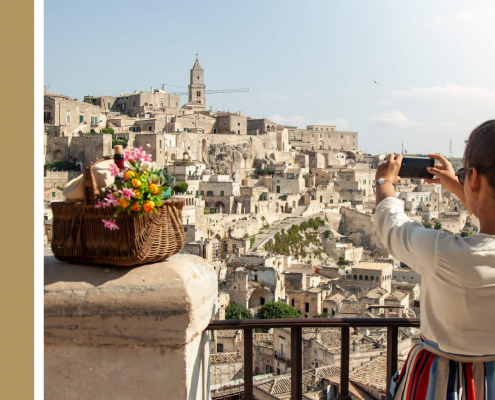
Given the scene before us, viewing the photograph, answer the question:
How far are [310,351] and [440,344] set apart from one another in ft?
43.7

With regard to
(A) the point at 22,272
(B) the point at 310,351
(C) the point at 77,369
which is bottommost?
(B) the point at 310,351

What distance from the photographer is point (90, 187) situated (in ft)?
6.82

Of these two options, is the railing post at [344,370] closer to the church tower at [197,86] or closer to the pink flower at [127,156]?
the pink flower at [127,156]

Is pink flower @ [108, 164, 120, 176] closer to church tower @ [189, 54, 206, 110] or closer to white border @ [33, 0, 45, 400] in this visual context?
white border @ [33, 0, 45, 400]

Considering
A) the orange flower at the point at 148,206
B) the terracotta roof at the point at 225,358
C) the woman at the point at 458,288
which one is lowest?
the terracotta roof at the point at 225,358

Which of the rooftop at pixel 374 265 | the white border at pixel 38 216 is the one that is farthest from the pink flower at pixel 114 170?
the rooftop at pixel 374 265

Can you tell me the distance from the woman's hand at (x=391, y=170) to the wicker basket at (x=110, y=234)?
33.0 inches

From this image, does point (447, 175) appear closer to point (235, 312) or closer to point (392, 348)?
point (392, 348)

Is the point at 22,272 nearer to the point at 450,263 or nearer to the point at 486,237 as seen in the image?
the point at 450,263

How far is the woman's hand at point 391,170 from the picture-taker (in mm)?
2047

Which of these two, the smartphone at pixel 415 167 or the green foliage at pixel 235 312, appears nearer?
the smartphone at pixel 415 167

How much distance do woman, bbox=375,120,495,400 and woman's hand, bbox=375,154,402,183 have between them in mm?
176

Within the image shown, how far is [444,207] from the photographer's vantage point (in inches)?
1970

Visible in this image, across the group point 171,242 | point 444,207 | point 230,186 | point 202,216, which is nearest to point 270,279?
point 202,216
